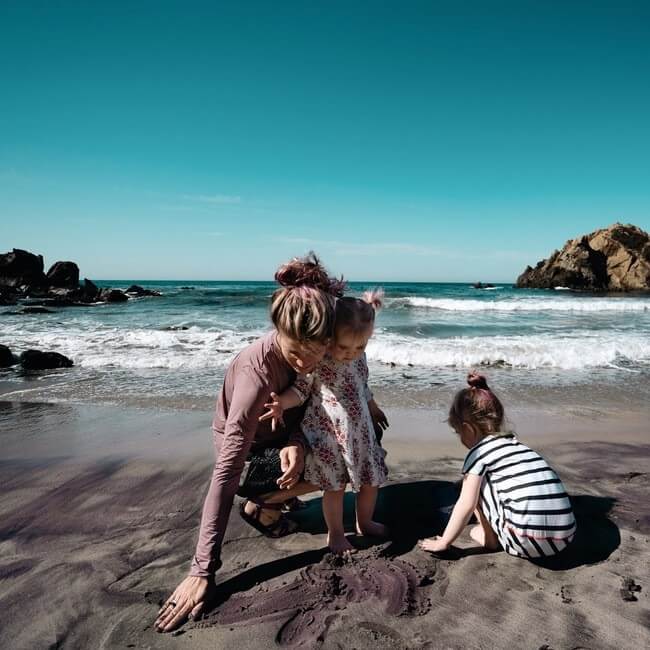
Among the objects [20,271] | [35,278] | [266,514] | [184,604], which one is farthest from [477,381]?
[20,271]

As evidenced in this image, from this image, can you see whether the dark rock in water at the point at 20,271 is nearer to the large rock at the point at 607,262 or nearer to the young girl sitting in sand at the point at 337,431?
the young girl sitting in sand at the point at 337,431

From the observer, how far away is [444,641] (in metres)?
1.75

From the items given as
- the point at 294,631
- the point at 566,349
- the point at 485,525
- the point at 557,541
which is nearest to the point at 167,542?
the point at 294,631

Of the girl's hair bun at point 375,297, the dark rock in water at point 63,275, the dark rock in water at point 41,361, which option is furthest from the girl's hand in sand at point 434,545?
the dark rock in water at point 63,275

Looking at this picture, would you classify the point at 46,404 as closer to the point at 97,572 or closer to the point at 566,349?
the point at 97,572

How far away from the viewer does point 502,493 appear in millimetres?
2236

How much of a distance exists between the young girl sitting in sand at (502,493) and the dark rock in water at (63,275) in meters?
41.5

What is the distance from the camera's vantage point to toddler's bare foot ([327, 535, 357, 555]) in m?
2.36

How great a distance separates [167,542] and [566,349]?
8.56 m

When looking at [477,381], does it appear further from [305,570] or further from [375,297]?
[305,570]

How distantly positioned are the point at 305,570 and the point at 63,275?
43.7m

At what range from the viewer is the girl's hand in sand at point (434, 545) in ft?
7.68

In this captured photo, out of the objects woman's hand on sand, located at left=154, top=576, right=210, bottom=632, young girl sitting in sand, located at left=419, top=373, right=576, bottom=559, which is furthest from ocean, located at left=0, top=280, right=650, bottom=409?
woman's hand on sand, located at left=154, top=576, right=210, bottom=632

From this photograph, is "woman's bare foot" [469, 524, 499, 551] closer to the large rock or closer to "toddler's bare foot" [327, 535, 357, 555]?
"toddler's bare foot" [327, 535, 357, 555]
